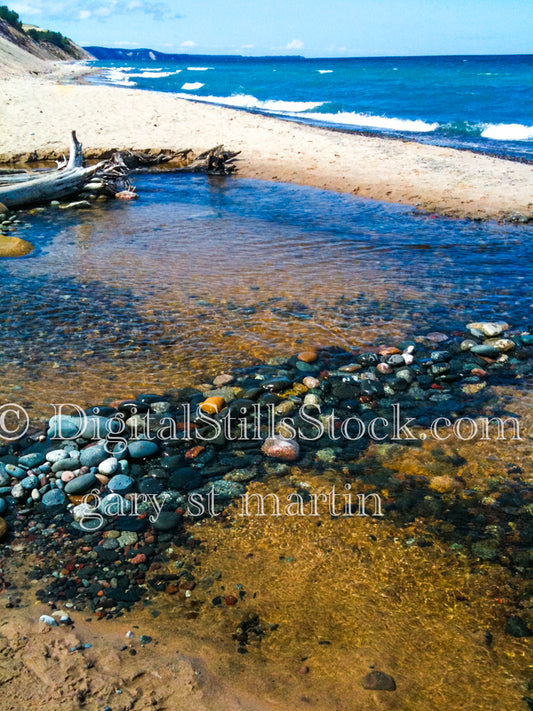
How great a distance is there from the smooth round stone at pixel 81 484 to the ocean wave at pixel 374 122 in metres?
25.8

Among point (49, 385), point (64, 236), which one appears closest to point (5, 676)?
point (49, 385)

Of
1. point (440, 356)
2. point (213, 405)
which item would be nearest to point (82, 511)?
point (213, 405)

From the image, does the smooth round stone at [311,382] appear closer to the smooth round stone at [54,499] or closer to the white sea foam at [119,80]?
the smooth round stone at [54,499]

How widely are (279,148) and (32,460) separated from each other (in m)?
14.4

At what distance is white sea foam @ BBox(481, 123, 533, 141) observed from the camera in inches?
907

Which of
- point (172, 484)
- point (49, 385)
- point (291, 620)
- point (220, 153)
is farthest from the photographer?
point (220, 153)

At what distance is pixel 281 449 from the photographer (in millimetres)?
3787

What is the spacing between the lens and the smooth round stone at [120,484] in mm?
3416

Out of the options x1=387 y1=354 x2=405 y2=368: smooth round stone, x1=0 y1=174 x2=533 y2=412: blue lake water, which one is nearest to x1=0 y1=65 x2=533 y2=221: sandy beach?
x1=0 y1=174 x2=533 y2=412: blue lake water

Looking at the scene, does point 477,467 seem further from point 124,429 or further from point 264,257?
point 264,257

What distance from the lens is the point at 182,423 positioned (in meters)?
4.11

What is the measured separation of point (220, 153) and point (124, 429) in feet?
39.8

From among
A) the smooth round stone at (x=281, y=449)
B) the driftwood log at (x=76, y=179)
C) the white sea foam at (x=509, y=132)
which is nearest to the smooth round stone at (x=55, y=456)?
the smooth round stone at (x=281, y=449)

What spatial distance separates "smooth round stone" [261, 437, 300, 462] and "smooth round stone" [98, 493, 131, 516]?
3.39 feet
